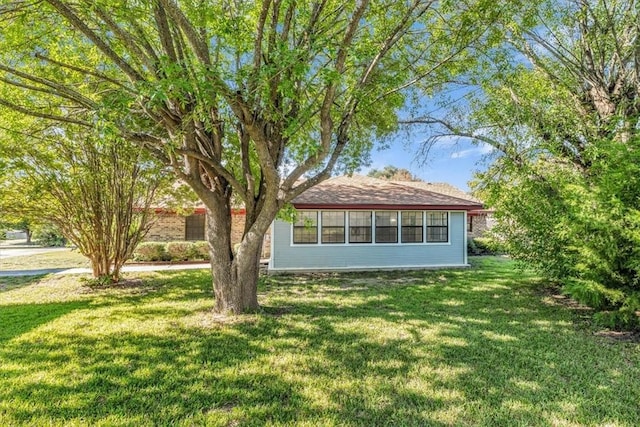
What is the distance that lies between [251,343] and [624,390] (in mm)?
4626

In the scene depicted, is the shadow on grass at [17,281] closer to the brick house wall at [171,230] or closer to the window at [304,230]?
the brick house wall at [171,230]

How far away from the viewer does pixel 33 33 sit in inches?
233

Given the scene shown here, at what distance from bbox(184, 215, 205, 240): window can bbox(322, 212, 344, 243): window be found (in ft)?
27.5

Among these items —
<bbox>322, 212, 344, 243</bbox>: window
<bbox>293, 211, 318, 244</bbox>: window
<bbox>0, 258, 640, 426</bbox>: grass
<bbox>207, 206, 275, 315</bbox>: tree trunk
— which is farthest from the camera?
<bbox>322, 212, 344, 243</bbox>: window

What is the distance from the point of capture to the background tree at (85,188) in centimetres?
→ 870

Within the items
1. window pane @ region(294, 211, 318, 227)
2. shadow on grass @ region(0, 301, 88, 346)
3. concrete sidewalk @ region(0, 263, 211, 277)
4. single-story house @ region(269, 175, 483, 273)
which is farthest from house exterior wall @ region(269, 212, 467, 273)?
shadow on grass @ region(0, 301, 88, 346)

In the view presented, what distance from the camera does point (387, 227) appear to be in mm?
13789

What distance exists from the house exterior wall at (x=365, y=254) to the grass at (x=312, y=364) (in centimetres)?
453

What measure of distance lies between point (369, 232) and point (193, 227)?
9933 mm

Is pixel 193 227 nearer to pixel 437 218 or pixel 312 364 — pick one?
pixel 437 218

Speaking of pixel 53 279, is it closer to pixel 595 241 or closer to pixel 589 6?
pixel 595 241

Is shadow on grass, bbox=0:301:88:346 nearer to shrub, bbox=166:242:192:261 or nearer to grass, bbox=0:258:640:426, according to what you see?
grass, bbox=0:258:640:426

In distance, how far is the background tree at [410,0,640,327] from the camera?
574cm

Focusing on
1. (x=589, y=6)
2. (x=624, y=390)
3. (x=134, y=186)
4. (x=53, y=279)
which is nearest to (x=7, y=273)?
(x=53, y=279)
